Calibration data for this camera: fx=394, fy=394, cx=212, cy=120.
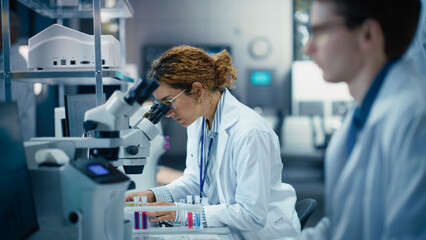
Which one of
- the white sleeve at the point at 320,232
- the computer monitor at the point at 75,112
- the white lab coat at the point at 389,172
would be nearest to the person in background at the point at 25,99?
the computer monitor at the point at 75,112

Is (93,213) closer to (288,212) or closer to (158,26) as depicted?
(288,212)

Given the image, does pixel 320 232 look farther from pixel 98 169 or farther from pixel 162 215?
pixel 162 215

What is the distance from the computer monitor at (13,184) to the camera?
91 centimetres

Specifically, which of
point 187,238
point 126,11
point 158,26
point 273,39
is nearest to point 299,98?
point 273,39

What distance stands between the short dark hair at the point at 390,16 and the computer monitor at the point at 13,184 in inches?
32.3

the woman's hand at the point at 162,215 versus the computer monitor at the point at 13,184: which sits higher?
the computer monitor at the point at 13,184

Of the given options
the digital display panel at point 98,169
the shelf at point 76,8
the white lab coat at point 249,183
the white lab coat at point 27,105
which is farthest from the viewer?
the white lab coat at point 27,105

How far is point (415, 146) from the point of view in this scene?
0.79 metres

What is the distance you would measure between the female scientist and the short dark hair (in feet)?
2.45

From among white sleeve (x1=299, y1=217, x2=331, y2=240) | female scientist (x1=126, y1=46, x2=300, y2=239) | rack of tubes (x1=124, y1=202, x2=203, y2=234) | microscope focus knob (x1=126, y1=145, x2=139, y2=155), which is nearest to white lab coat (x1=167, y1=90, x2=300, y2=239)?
female scientist (x1=126, y1=46, x2=300, y2=239)

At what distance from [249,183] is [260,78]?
18.9ft

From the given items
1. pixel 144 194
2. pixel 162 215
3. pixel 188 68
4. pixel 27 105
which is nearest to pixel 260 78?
pixel 27 105

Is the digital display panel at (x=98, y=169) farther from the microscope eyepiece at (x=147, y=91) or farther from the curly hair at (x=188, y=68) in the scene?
the curly hair at (x=188, y=68)

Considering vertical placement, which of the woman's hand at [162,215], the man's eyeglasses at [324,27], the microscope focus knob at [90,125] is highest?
the man's eyeglasses at [324,27]
